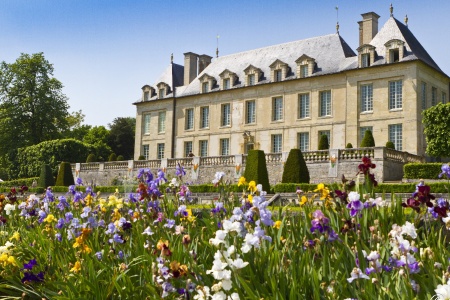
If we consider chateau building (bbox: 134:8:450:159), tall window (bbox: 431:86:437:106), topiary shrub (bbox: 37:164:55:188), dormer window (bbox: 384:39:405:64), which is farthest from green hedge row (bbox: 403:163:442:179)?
topiary shrub (bbox: 37:164:55:188)

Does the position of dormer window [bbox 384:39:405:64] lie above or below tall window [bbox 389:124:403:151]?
above

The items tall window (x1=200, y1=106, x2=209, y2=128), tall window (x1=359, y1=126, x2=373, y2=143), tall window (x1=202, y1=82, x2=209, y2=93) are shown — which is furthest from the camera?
tall window (x1=202, y1=82, x2=209, y2=93)

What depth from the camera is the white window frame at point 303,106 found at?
3412 cm

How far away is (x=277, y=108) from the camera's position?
117 feet

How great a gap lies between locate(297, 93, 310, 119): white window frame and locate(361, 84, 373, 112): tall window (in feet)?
11.8

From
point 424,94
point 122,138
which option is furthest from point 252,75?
point 122,138

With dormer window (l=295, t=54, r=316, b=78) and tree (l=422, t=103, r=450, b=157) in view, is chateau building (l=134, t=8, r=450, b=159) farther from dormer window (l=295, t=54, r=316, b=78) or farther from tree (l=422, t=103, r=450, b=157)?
tree (l=422, t=103, r=450, b=157)

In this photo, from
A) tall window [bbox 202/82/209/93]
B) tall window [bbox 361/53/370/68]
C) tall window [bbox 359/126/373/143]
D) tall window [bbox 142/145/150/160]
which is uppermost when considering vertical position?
tall window [bbox 361/53/370/68]

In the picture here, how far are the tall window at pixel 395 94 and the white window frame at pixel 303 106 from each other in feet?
16.8

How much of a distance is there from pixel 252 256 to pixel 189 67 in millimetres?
38867

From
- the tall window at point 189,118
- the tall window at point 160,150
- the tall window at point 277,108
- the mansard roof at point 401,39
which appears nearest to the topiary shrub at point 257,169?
the mansard roof at point 401,39

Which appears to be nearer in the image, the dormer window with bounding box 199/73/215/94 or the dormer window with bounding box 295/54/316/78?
the dormer window with bounding box 295/54/316/78

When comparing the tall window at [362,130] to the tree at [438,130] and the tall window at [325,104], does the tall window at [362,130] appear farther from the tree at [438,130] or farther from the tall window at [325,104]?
the tree at [438,130]

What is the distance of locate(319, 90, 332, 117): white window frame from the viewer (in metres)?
33.2
